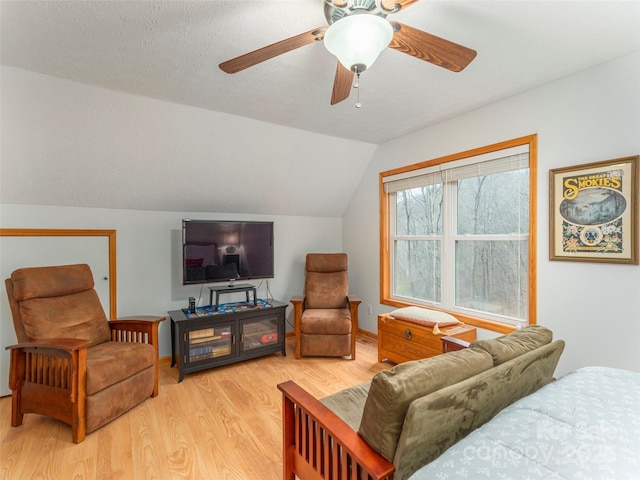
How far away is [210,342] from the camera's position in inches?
126

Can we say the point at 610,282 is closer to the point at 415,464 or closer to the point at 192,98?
the point at 415,464

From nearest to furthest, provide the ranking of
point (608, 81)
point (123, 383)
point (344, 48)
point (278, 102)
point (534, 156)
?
point (344, 48), point (608, 81), point (123, 383), point (534, 156), point (278, 102)

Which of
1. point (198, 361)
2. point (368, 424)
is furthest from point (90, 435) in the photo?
point (368, 424)

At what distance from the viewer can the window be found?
271cm

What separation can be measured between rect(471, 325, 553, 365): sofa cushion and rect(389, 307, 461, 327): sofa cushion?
4.33 feet

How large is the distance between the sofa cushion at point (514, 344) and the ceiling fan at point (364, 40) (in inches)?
51.1

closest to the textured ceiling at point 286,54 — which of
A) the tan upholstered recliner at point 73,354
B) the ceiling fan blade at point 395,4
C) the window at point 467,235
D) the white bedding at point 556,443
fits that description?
the ceiling fan blade at point 395,4

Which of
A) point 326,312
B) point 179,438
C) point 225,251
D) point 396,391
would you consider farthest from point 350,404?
point 225,251

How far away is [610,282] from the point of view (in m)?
2.16

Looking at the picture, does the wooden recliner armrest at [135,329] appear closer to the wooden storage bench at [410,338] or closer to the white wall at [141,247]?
the white wall at [141,247]

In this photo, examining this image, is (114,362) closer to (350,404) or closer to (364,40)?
(350,404)

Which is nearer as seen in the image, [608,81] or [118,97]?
[608,81]

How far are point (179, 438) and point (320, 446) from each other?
4.35ft

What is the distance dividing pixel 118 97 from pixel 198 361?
94.5 inches
